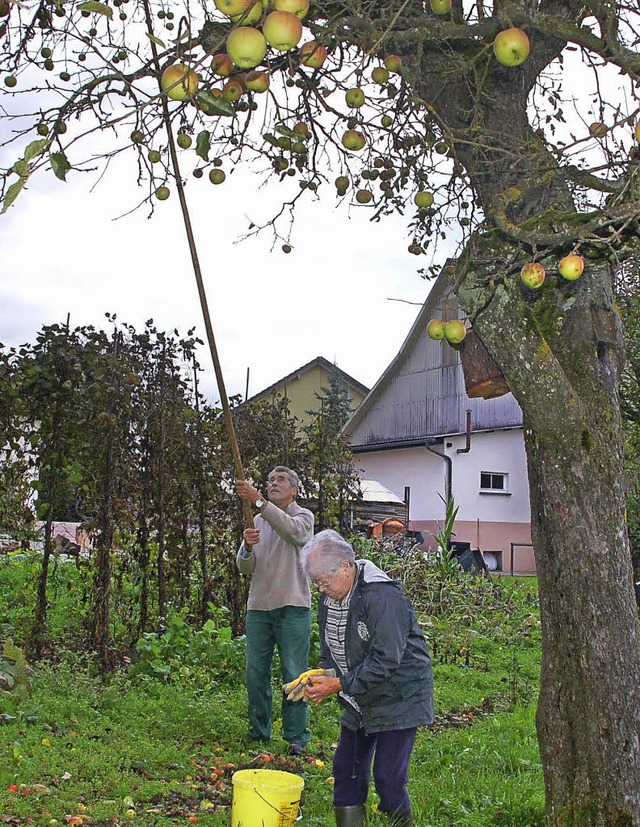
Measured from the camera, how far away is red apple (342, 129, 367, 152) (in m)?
3.96

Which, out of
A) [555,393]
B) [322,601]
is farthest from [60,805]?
[555,393]

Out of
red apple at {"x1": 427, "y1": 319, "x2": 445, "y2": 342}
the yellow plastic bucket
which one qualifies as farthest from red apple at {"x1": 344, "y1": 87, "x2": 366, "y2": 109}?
the yellow plastic bucket

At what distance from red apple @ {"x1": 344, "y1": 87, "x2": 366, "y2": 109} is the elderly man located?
258cm

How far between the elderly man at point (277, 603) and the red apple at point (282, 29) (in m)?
3.49

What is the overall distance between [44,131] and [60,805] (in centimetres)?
317

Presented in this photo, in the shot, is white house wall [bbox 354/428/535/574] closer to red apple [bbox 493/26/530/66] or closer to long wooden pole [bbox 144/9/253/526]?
long wooden pole [bbox 144/9/253/526]

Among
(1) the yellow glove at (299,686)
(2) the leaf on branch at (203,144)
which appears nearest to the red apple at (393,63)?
(2) the leaf on branch at (203,144)

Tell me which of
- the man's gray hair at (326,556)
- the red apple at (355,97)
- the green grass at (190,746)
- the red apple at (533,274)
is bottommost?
the green grass at (190,746)

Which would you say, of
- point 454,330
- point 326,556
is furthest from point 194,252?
point 326,556

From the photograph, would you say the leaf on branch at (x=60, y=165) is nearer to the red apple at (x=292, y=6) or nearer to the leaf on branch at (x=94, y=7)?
the leaf on branch at (x=94, y=7)

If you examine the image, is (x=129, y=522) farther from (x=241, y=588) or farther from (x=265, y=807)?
(x=265, y=807)

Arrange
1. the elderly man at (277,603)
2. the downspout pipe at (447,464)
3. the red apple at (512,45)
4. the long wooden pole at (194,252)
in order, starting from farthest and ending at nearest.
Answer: the downspout pipe at (447,464) < the elderly man at (277,603) < the long wooden pole at (194,252) < the red apple at (512,45)

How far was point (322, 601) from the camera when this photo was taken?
13.0 feet

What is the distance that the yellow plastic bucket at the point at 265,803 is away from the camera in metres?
3.51
